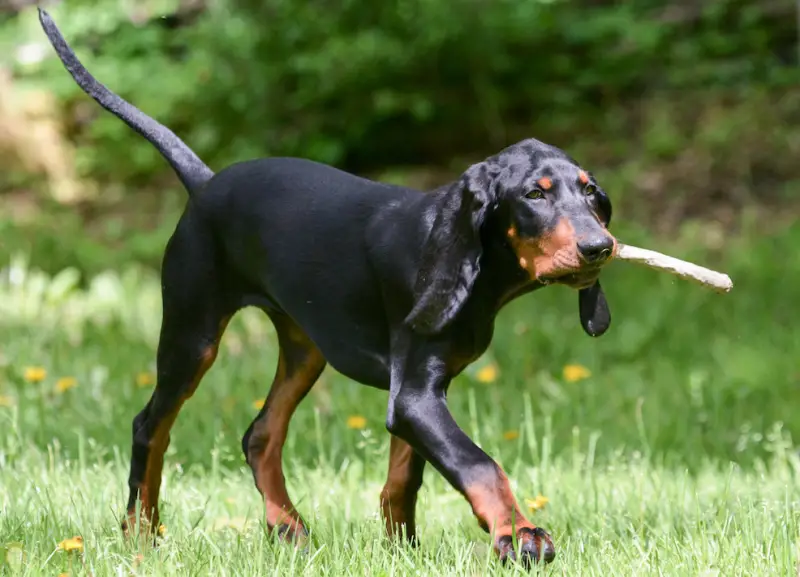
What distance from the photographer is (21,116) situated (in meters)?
11.2

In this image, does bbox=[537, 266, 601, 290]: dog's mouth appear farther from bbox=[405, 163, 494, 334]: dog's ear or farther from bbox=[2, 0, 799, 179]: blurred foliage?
bbox=[2, 0, 799, 179]: blurred foliage

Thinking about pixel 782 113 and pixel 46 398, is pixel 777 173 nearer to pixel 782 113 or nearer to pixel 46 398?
pixel 782 113

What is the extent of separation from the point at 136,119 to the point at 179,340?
32.0 inches

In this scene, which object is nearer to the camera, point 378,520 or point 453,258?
point 453,258

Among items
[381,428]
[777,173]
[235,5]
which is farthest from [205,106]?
[381,428]

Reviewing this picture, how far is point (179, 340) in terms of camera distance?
3959 mm

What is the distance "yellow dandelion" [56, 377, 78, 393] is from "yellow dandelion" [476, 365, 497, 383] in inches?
75.8

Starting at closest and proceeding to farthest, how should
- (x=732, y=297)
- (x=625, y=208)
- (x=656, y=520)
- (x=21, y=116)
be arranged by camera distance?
(x=656, y=520) → (x=732, y=297) → (x=625, y=208) → (x=21, y=116)

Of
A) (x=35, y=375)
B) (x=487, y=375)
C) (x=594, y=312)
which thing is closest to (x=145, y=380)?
(x=35, y=375)

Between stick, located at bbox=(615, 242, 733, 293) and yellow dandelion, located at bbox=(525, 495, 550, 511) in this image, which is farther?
yellow dandelion, located at bbox=(525, 495, 550, 511)

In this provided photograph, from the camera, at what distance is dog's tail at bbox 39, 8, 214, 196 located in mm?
4168

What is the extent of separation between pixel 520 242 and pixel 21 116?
8912 mm

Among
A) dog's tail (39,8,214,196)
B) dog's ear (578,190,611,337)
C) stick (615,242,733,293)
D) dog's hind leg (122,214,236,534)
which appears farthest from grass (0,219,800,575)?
dog's tail (39,8,214,196)

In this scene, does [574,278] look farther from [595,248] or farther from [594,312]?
[594,312]
